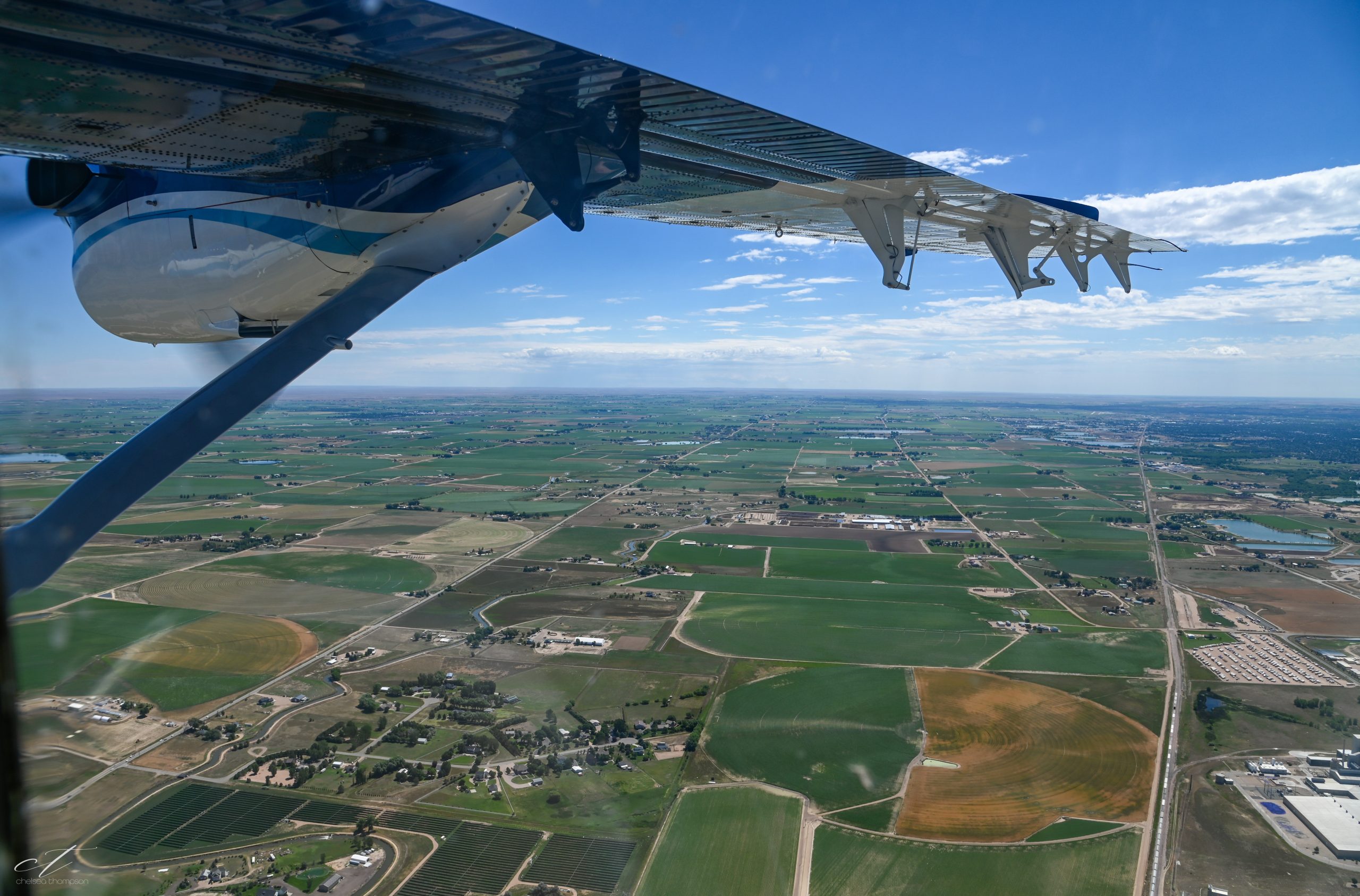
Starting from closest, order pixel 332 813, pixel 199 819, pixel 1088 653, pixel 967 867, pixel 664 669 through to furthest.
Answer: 1. pixel 967 867
2. pixel 199 819
3. pixel 332 813
4. pixel 664 669
5. pixel 1088 653

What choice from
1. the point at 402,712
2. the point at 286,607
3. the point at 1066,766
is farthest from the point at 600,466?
the point at 1066,766

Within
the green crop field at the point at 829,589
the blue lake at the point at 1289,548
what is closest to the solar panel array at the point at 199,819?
the green crop field at the point at 829,589

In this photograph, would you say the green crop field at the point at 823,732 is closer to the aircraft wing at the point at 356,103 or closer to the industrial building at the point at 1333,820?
the industrial building at the point at 1333,820

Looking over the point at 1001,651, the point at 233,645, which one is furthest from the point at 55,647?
the point at 1001,651

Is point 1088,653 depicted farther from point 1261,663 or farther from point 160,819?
point 160,819

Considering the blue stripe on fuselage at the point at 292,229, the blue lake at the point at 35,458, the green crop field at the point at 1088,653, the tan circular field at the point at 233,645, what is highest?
the blue stripe on fuselage at the point at 292,229

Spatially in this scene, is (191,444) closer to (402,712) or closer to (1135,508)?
(402,712)
